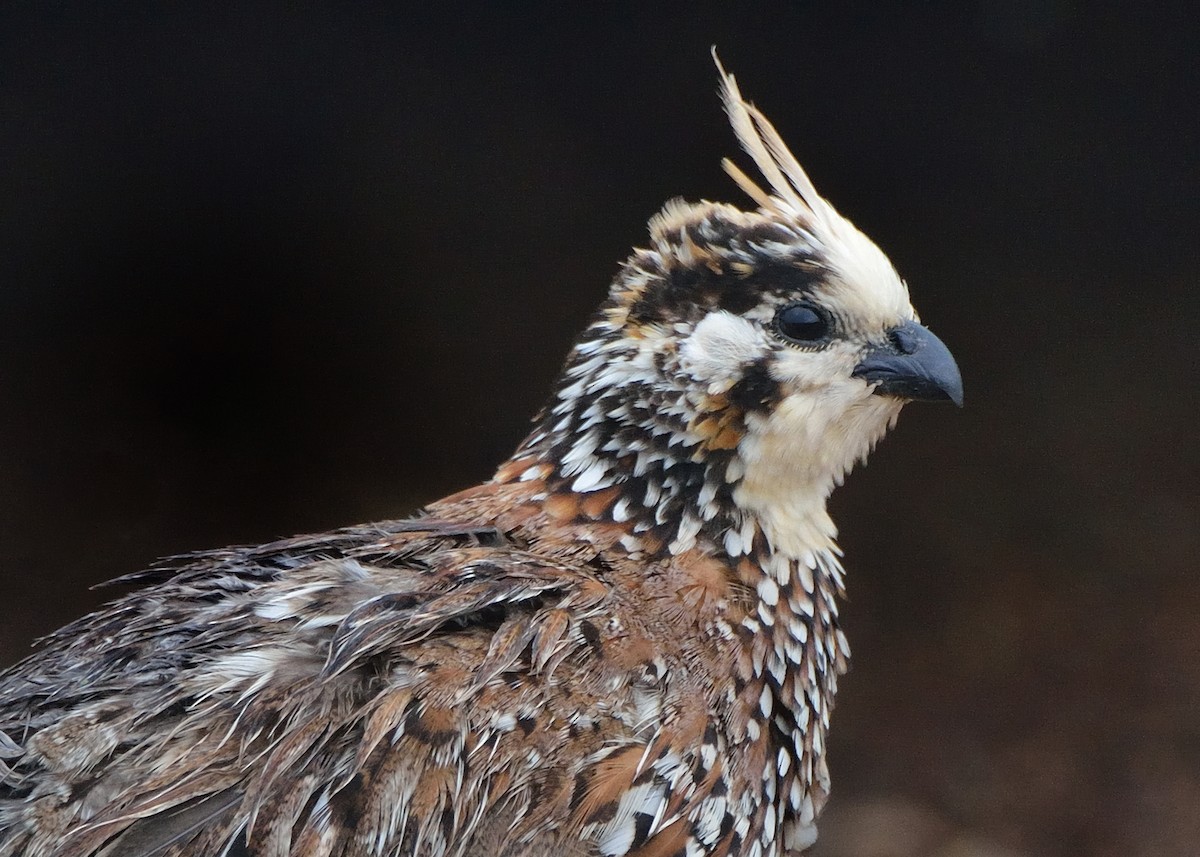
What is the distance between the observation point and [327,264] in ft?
14.4

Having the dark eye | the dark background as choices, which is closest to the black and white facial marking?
the dark eye

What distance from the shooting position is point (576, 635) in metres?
2.10

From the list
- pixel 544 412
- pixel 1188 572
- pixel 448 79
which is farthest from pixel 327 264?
pixel 1188 572

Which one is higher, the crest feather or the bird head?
the crest feather

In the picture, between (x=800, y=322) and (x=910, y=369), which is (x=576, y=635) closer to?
(x=800, y=322)

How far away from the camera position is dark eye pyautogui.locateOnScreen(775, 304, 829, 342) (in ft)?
7.73

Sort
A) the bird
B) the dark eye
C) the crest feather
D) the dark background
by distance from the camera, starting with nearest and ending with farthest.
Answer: the bird, the dark eye, the crest feather, the dark background

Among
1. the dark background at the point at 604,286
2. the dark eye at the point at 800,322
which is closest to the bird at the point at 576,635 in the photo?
the dark eye at the point at 800,322

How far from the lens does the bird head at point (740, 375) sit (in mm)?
2359

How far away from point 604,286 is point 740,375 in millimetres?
2444

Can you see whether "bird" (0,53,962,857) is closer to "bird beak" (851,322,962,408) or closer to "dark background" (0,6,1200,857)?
"bird beak" (851,322,962,408)

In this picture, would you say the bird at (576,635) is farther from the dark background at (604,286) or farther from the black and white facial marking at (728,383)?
the dark background at (604,286)

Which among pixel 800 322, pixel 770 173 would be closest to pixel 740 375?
pixel 800 322

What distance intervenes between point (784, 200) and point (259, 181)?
230 cm
